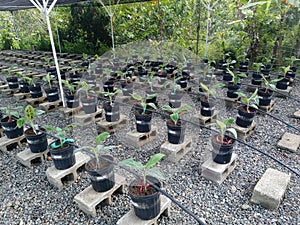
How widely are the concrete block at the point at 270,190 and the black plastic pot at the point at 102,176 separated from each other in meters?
1.23

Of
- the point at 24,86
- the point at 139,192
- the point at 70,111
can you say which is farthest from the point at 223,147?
the point at 24,86

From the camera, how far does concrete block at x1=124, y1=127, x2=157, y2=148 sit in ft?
8.86

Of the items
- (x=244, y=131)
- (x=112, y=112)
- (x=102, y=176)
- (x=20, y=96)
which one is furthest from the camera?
(x=20, y=96)

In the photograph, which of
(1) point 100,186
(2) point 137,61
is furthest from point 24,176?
(2) point 137,61

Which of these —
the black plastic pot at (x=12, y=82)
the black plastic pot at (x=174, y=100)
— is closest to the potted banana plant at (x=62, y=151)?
the black plastic pot at (x=174, y=100)

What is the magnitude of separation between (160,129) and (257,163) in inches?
49.1

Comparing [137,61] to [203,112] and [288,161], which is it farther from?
[288,161]

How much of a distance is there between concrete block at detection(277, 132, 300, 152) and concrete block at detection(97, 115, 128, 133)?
198 cm

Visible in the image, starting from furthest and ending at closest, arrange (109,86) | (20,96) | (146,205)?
(20,96) < (109,86) < (146,205)

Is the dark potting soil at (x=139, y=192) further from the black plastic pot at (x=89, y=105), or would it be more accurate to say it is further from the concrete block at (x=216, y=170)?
the black plastic pot at (x=89, y=105)

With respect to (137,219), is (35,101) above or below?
above

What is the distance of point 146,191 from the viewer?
1.63 meters

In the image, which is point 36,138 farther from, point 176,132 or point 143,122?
point 176,132

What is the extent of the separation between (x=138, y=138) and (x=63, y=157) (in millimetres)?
906
